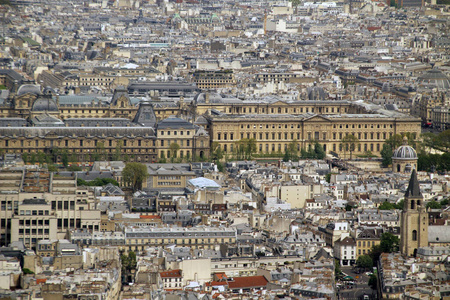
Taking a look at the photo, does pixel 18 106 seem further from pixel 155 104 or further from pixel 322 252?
pixel 322 252

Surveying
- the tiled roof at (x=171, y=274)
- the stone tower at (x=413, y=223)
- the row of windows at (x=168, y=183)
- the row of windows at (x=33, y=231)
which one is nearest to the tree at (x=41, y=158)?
the row of windows at (x=168, y=183)

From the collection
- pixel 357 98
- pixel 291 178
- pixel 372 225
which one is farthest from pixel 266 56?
pixel 372 225

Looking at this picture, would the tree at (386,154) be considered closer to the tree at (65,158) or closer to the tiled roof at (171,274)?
the tree at (65,158)

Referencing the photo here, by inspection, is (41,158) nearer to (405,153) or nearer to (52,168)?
(52,168)

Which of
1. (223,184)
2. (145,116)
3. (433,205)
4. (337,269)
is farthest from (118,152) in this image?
(337,269)

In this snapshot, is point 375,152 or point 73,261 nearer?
point 73,261

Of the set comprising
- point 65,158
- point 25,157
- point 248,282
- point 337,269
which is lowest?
point 337,269

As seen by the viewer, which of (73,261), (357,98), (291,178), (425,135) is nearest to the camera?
(73,261)
